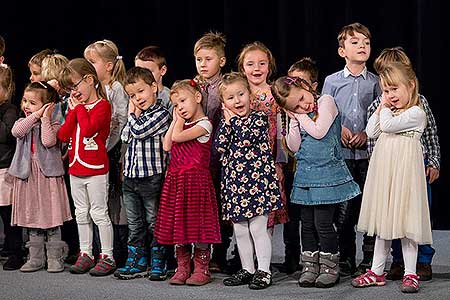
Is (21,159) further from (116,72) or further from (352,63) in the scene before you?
(352,63)

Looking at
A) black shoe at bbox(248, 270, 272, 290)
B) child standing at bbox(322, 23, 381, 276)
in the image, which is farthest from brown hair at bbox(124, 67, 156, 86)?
black shoe at bbox(248, 270, 272, 290)

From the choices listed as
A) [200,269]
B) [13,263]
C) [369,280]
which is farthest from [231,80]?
[13,263]

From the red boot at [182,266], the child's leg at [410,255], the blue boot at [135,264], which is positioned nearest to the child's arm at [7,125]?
the blue boot at [135,264]

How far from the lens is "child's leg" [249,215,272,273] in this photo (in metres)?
4.41

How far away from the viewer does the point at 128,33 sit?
6766 mm

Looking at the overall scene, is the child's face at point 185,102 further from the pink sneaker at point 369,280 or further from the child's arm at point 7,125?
the pink sneaker at point 369,280

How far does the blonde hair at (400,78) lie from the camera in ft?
14.0

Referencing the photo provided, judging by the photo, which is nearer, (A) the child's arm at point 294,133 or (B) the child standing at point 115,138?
(A) the child's arm at point 294,133

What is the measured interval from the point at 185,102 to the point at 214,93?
0.28 m

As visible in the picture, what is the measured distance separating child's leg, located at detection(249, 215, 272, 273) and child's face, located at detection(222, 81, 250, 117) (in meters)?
0.50

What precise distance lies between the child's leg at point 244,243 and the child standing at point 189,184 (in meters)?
0.10

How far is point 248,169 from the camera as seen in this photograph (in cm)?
436

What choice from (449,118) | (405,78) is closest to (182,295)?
(405,78)

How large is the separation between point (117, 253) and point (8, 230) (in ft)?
1.96
